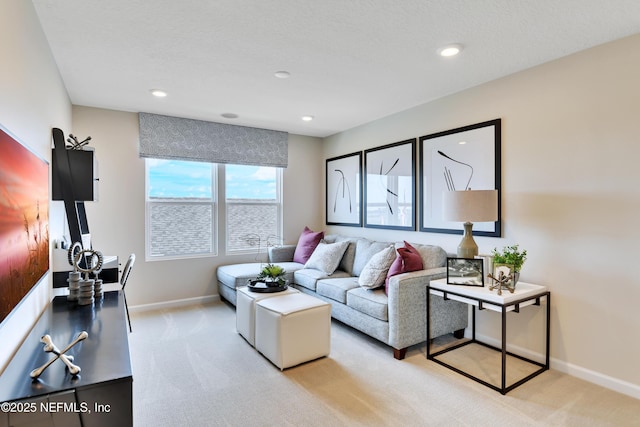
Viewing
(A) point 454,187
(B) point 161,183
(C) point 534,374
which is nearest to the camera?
(C) point 534,374

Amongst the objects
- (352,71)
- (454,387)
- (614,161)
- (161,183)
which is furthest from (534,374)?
(161,183)

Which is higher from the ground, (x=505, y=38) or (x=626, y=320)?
(x=505, y=38)

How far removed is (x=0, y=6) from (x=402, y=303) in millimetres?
3004

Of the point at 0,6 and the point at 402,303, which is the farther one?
the point at 402,303

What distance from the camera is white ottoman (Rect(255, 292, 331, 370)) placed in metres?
2.75

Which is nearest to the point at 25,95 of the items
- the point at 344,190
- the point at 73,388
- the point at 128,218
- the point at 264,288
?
the point at 73,388

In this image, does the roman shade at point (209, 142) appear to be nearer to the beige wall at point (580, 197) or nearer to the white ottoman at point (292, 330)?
the white ottoman at point (292, 330)

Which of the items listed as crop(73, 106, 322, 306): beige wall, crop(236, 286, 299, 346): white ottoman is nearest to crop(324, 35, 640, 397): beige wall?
crop(236, 286, 299, 346): white ottoman

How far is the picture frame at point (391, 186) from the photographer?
402 centimetres

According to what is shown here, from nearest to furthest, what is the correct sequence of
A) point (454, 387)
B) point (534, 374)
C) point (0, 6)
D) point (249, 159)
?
1. point (0, 6)
2. point (454, 387)
3. point (534, 374)
4. point (249, 159)

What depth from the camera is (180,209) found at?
14.9ft

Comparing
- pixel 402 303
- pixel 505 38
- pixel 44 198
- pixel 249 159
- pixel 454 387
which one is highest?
pixel 505 38

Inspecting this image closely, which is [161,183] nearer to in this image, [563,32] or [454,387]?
[454,387]

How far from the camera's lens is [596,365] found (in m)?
2.53
